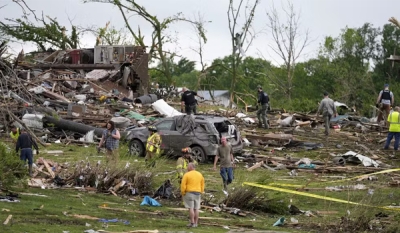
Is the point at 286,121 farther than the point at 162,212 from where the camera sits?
Yes

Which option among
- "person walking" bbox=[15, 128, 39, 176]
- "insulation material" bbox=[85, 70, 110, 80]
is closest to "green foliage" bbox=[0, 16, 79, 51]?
"insulation material" bbox=[85, 70, 110, 80]

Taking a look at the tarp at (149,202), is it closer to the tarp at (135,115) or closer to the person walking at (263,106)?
the person walking at (263,106)

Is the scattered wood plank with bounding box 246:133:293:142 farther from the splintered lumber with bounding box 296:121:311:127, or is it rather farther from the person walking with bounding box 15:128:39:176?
the person walking with bounding box 15:128:39:176

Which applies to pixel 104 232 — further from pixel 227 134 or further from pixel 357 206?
pixel 227 134

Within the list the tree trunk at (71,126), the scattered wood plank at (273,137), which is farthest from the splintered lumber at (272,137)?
the tree trunk at (71,126)

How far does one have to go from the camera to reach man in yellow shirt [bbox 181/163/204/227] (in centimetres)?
1669

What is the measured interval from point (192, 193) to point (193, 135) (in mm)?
Result: 11614

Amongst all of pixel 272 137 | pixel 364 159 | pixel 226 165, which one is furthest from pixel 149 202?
pixel 272 137

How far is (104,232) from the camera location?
583 inches

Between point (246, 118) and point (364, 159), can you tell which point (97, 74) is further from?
point (364, 159)

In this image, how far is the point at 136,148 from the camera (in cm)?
2927

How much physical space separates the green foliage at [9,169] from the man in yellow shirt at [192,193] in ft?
12.3

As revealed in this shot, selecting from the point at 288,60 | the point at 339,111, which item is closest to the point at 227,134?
the point at 339,111

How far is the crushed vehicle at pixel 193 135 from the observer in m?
28.2
